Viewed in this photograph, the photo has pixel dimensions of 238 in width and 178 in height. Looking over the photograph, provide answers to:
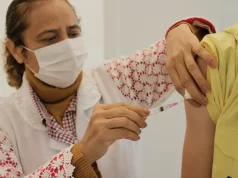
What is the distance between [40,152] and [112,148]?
256mm

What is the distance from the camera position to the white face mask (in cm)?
128

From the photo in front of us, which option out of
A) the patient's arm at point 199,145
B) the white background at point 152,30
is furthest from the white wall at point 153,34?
the patient's arm at point 199,145

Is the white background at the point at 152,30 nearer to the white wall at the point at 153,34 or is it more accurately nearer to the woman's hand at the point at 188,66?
the white wall at the point at 153,34

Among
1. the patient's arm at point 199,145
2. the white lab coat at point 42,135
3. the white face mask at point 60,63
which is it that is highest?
the white face mask at point 60,63

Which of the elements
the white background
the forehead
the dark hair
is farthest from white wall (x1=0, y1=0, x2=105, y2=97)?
the forehead

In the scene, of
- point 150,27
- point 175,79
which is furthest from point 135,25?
point 175,79

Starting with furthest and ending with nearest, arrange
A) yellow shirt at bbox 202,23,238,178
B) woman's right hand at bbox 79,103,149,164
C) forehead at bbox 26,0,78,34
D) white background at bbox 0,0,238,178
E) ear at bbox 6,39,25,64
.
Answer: white background at bbox 0,0,238,178
ear at bbox 6,39,25,64
forehead at bbox 26,0,78,34
woman's right hand at bbox 79,103,149,164
yellow shirt at bbox 202,23,238,178

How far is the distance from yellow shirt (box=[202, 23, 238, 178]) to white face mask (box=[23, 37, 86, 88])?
0.64 m

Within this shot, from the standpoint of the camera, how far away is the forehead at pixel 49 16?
122 cm

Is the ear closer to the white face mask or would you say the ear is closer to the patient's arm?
the white face mask

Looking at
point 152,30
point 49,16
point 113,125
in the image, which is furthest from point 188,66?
point 152,30

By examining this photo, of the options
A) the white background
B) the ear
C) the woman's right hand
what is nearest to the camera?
the woman's right hand

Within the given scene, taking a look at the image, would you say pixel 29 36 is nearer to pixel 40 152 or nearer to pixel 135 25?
pixel 40 152

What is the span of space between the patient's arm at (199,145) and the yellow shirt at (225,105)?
3cm
